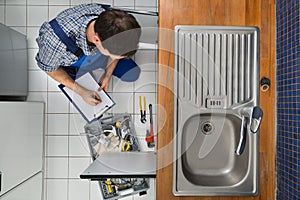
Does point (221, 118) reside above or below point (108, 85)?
below

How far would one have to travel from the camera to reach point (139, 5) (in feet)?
7.91

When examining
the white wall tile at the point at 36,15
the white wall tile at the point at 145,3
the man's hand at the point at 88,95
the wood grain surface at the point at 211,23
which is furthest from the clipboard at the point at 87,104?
the wood grain surface at the point at 211,23

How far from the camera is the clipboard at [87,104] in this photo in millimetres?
2312


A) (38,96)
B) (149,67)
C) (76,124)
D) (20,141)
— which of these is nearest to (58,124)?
(76,124)

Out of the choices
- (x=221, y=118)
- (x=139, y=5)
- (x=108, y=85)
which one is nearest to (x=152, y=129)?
(x=108, y=85)

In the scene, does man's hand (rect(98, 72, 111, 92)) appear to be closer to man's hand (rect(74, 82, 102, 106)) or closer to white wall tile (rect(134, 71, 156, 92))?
man's hand (rect(74, 82, 102, 106))

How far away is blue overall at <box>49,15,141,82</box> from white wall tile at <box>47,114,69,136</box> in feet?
0.98

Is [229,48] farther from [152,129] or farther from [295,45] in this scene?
[152,129]

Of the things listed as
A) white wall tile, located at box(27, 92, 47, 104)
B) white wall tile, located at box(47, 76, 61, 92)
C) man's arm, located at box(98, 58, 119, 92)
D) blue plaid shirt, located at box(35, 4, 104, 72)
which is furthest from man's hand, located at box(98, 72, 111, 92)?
white wall tile, located at box(27, 92, 47, 104)

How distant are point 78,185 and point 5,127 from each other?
77cm

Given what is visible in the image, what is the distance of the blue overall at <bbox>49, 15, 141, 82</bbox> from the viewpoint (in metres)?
2.23

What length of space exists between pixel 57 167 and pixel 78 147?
204 millimetres

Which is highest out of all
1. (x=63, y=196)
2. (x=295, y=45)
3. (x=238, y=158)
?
(x=295, y=45)

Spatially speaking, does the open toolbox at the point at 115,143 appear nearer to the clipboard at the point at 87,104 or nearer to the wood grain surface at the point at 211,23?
the clipboard at the point at 87,104
